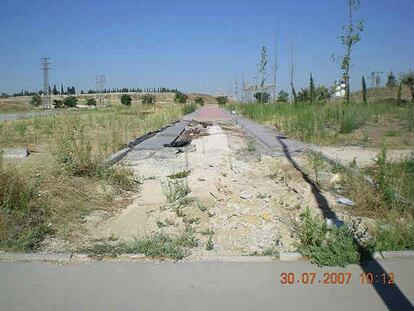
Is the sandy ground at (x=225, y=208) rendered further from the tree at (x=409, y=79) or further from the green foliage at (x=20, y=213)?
the tree at (x=409, y=79)

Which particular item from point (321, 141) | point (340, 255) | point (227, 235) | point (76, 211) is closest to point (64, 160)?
point (76, 211)

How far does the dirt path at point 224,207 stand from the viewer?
5082mm

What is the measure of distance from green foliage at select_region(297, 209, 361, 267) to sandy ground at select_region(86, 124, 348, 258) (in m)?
0.28

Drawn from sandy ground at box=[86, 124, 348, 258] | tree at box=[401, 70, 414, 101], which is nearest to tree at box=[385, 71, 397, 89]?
tree at box=[401, 70, 414, 101]

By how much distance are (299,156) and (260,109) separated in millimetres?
17788

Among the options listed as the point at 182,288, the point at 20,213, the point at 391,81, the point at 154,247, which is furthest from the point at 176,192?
the point at 391,81

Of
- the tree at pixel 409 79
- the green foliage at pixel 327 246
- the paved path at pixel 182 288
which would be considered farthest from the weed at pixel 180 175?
the tree at pixel 409 79

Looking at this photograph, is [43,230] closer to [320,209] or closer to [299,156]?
[320,209]

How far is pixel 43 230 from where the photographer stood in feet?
16.5

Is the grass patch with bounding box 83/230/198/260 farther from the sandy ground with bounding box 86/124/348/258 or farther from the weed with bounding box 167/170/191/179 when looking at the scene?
the weed with bounding box 167/170/191/179

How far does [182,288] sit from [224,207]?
2.67 meters

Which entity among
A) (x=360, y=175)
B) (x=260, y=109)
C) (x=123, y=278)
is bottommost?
(x=123, y=278)
